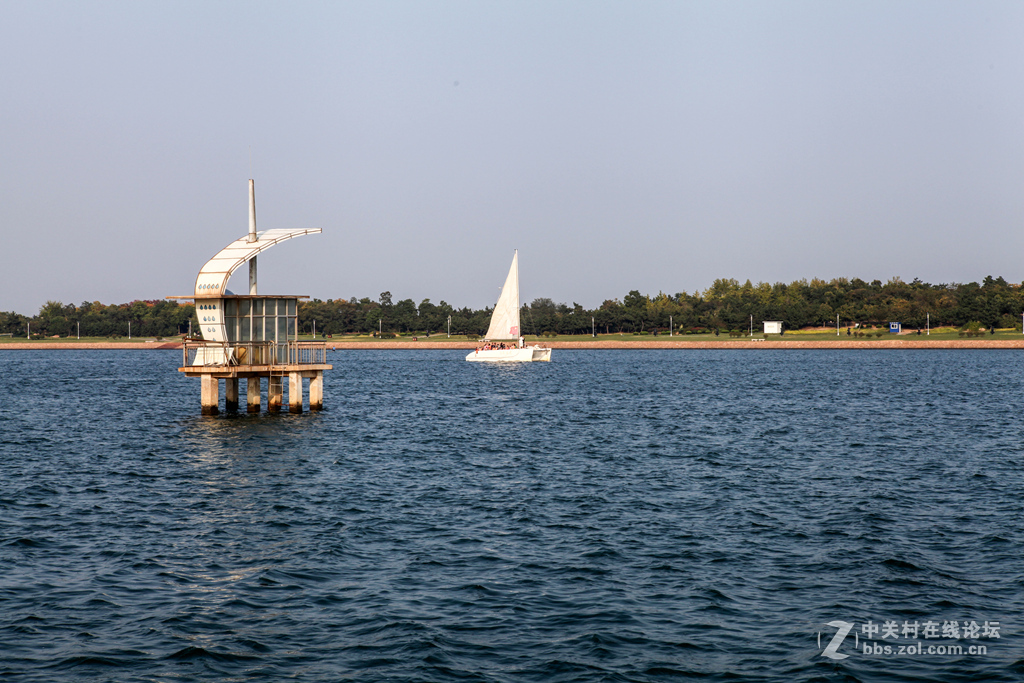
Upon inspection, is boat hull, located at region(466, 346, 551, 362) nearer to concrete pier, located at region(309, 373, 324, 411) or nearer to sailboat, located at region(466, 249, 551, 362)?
sailboat, located at region(466, 249, 551, 362)

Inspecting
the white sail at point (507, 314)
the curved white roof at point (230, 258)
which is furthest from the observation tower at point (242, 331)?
the white sail at point (507, 314)

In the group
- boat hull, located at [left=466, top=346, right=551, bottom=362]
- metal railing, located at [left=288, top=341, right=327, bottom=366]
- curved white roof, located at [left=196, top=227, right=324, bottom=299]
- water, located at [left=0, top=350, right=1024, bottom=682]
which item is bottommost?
water, located at [left=0, top=350, right=1024, bottom=682]

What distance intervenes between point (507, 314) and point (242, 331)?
326ft

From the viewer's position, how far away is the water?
640 inches

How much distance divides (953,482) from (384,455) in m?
23.2

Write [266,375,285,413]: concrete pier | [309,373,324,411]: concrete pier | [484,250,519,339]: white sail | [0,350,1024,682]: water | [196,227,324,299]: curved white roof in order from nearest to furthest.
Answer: [0,350,1024,682]: water
[196,227,324,299]: curved white roof
[266,375,285,413]: concrete pier
[309,373,324,411]: concrete pier
[484,250,519,339]: white sail

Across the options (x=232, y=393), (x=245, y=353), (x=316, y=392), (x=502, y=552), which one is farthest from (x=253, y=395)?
(x=502, y=552)

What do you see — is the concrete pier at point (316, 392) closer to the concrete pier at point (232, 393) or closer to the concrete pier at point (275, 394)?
the concrete pier at point (275, 394)

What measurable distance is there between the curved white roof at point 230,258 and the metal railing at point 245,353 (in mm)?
2884

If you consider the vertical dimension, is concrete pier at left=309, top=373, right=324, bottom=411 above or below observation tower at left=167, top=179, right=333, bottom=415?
below

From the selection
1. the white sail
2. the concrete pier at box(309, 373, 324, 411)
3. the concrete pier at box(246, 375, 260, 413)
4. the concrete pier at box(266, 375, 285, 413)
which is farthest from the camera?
the white sail

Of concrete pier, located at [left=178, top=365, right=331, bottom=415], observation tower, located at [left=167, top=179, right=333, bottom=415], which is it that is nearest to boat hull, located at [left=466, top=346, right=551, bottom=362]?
concrete pier, located at [left=178, top=365, right=331, bottom=415]


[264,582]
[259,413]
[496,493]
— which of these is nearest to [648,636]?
[264,582]

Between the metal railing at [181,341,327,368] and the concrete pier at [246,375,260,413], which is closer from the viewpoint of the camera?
the metal railing at [181,341,327,368]
